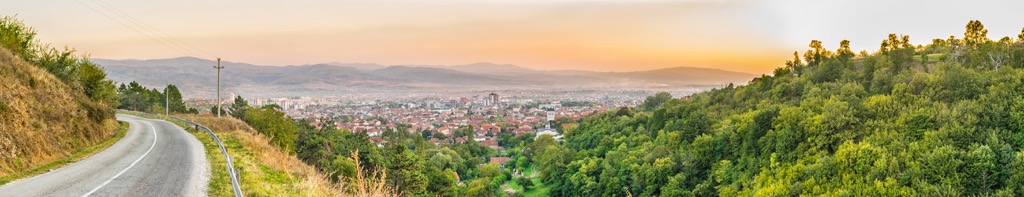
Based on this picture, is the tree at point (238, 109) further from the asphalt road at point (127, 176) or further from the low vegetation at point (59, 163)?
the asphalt road at point (127, 176)

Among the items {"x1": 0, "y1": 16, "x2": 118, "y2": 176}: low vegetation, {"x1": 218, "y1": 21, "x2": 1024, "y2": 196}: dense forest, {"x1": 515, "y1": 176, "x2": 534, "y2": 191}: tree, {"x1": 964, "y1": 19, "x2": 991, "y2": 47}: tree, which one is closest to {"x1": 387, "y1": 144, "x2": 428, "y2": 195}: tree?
{"x1": 218, "y1": 21, "x2": 1024, "y2": 196}: dense forest

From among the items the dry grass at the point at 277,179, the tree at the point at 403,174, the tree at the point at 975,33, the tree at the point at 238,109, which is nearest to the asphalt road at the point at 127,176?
Answer: the dry grass at the point at 277,179

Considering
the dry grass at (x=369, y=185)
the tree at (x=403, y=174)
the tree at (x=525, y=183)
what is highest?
the dry grass at (x=369, y=185)

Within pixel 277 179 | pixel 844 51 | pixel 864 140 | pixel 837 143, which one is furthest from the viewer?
pixel 844 51

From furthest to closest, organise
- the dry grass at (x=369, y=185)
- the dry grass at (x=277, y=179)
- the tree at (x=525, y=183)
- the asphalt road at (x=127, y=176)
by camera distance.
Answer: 1. the tree at (x=525, y=183)
2. the asphalt road at (x=127, y=176)
3. the dry grass at (x=277, y=179)
4. the dry grass at (x=369, y=185)

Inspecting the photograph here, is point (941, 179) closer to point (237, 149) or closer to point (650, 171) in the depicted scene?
point (650, 171)

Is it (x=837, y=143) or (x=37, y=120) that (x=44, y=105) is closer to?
(x=37, y=120)

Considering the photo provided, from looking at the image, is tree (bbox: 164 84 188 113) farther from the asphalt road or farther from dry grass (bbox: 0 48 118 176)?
the asphalt road

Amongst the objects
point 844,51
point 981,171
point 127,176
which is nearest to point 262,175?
point 127,176
